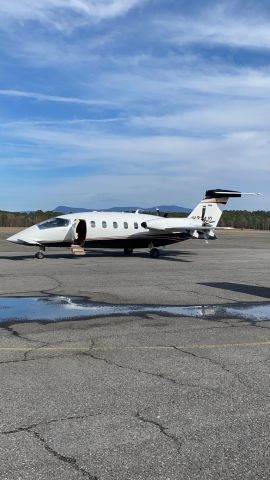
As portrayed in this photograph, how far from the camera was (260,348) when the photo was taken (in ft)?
26.6

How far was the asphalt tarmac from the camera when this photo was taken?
4234 millimetres

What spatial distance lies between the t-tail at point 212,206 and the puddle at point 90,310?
773 inches

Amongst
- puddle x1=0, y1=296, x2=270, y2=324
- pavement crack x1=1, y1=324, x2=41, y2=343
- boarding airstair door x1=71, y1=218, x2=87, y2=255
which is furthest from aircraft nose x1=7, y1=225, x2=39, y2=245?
pavement crack x1=1, y1=324, x2=41, y2=343

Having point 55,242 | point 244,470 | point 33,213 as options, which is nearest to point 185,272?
point 55,242

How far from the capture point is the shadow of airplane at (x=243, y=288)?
14.8m

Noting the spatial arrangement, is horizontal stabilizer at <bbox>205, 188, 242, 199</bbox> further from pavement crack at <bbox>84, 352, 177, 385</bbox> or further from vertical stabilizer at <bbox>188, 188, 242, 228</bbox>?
pavement crack at <bbox>84, 352, 177, 385</bbox>

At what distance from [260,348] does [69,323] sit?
3.71m

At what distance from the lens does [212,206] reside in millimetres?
32375

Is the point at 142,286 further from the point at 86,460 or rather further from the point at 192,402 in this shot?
the point at 86,460

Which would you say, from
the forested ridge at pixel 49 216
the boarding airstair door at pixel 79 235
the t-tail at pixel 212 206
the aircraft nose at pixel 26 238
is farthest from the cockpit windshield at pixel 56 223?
the forested ridge at pixel 49 216

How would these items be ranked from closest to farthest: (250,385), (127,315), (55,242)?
(250,385)
(127,315)
(55,242)

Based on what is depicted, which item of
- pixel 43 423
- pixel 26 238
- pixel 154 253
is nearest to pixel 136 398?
pixel 43 423

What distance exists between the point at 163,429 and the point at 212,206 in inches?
1106

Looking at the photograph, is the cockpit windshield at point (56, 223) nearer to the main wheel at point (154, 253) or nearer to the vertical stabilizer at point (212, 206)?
the main wheel at point (154, 253)
